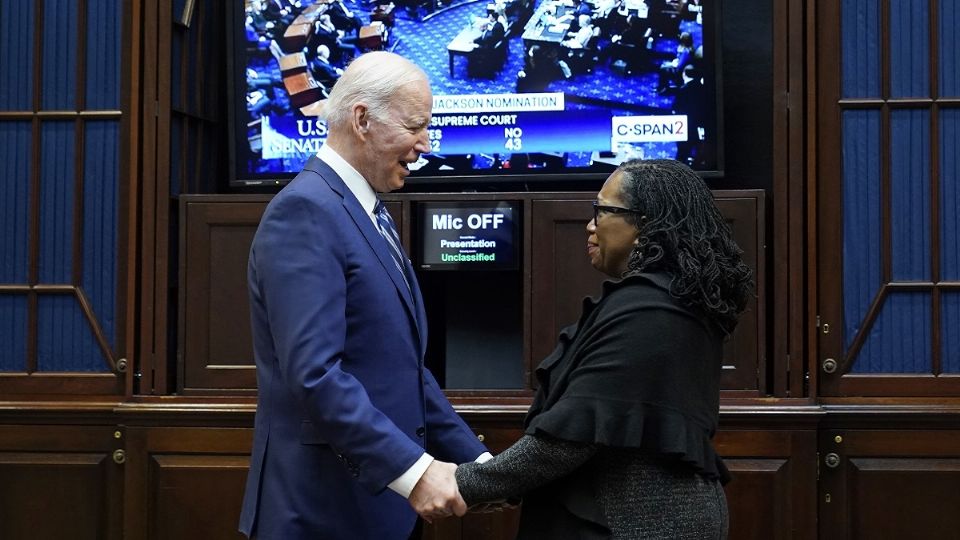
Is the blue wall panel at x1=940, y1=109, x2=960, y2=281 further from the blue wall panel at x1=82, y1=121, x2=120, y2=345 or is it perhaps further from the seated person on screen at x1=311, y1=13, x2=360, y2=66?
the blue wall panel at x1=82, y1=121, x2=120, y2=345

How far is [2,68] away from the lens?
13.7 feet

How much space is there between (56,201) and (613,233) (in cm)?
255

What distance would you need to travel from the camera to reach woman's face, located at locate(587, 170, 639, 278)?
90.0 inches

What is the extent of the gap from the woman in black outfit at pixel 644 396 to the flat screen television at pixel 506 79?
1922 mm

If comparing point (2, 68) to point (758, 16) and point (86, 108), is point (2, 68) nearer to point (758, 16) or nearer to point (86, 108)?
point (86, 108)

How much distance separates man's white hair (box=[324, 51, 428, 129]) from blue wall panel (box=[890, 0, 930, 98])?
2090 mm

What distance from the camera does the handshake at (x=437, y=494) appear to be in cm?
227

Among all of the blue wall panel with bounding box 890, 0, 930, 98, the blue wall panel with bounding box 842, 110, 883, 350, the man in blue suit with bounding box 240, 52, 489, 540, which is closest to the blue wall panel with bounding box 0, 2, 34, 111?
the man in blue suit with bounding box 240, 52, 489, 540

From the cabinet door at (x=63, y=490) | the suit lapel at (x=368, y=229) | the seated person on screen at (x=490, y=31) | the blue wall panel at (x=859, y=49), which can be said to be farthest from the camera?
the seated person on screen at (x=490, y=31)

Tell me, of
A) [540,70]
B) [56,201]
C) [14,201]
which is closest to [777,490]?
[540,70]

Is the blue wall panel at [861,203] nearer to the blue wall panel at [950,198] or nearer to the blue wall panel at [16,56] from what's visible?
the blue wall panel at [950,198]

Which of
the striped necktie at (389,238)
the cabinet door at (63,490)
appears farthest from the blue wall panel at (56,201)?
the striped necktie at (389,238)

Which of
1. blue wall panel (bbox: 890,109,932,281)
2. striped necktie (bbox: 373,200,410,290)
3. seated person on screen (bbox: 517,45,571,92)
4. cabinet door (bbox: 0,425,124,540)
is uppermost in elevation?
seated person on screen (bbox: 517,45,571,92)

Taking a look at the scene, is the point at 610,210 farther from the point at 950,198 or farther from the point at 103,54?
the point at 103,54
